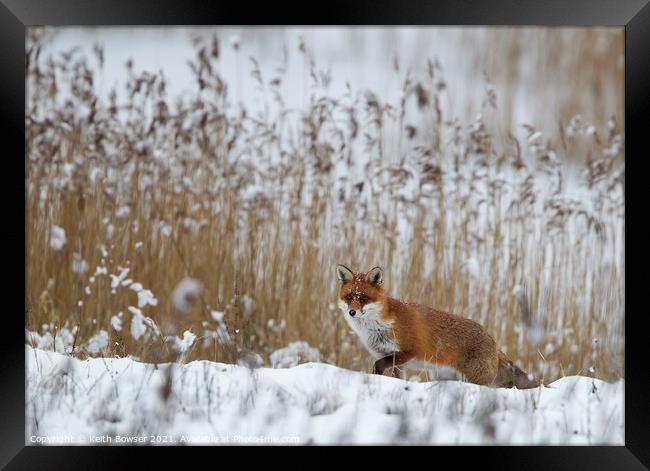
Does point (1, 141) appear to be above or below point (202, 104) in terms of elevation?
below

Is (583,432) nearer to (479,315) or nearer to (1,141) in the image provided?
(479,315)

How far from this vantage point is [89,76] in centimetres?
472

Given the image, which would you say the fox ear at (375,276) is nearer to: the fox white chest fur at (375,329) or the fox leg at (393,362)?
the fox white chest fur at (375,329)

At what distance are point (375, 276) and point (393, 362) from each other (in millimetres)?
438

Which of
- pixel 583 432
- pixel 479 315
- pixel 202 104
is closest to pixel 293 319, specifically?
pixel 479 315

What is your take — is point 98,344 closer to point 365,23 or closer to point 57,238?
point 57,238

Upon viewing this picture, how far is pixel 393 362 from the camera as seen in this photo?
10.7ft

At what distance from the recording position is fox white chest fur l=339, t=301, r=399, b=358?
11.1 feet

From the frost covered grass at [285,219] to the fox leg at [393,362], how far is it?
3.38 ft

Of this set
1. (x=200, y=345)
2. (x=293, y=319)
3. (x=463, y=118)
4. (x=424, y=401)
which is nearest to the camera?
(x=424, y=401)

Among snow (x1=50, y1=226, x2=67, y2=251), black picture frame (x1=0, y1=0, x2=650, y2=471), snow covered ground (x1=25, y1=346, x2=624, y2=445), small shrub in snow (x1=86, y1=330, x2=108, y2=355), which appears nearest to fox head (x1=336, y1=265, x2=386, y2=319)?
snow covered ground (x1=25, y1=346, x2=624, y2=445)

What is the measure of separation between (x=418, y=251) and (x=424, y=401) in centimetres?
203

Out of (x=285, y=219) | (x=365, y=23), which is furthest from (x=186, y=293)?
(x=365, y=23)

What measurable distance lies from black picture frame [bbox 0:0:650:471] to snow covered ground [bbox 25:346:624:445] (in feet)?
0.25
